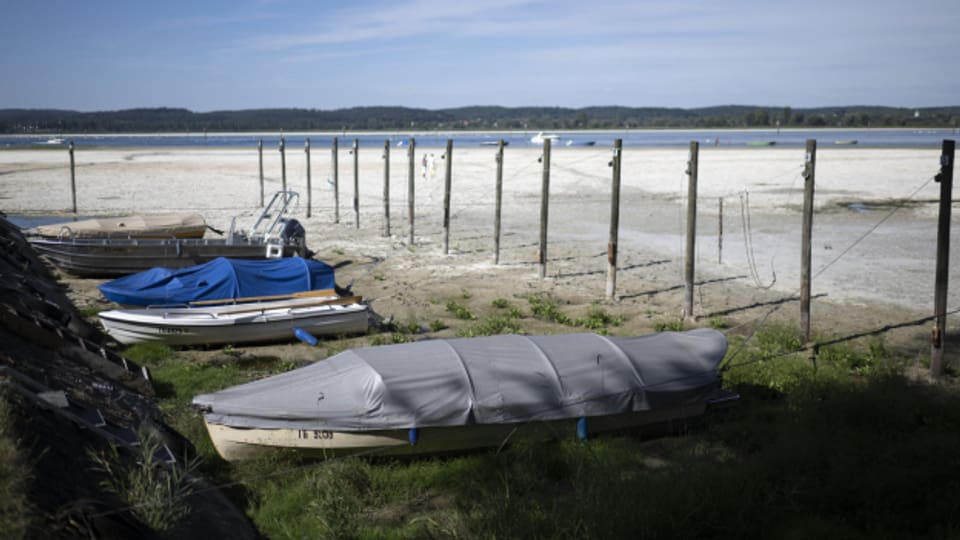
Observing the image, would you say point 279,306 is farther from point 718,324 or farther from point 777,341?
point 777,341

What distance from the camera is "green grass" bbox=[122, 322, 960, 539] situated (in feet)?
24.0

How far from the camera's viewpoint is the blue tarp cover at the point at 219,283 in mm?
16234

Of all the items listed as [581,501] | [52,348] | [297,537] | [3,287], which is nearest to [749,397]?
[581,501]

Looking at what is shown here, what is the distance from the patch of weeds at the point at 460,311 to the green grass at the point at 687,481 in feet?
23.4

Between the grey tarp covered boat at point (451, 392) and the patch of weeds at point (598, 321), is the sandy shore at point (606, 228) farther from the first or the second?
the grey tarp covered boat at point (451, 392)

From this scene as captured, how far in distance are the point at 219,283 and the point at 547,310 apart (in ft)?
22.2

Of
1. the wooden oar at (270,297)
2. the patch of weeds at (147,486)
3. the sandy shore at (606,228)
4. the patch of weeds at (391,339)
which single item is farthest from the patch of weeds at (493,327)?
the patch of weeds at (147,486)

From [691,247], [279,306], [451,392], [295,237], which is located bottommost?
[279,306]

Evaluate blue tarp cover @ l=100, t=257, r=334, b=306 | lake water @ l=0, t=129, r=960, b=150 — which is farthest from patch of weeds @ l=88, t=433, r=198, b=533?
lake water @ l=0, t=129, r=960, b=150

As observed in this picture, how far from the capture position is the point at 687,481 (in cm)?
784

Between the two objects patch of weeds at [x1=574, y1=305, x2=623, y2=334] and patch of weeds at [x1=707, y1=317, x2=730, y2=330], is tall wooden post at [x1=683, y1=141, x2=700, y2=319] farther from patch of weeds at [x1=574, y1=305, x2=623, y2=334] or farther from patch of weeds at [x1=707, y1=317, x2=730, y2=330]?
patch of weeds at [x1=574, y1=305, x2=623, y2=334]

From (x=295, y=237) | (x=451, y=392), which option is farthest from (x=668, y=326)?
(x=295, y=237)

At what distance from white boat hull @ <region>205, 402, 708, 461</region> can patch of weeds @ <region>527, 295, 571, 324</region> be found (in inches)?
279

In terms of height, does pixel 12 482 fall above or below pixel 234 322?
above
